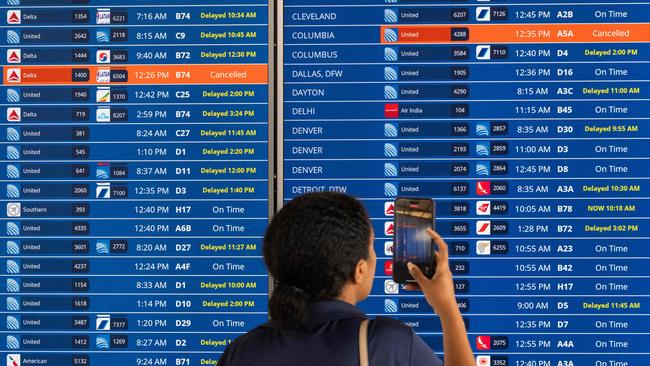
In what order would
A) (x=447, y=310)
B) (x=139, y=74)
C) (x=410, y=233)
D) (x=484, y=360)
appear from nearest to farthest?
(x=447, y=310) → (x=410, y=233) → (x=484, y=360) → (x=139, y=74)

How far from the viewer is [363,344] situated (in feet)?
5.06

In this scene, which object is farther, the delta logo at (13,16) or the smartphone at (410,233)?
the delta logo at (13,16)

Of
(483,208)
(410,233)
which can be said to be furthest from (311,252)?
(483,208)

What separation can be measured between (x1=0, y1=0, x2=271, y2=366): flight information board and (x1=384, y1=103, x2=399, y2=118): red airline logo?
0.45m

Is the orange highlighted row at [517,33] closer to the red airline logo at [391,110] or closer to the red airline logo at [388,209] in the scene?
the red airline logo at [391,110]

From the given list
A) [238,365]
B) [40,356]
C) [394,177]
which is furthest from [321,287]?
[40,356]

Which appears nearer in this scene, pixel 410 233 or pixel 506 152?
pixel 410 233

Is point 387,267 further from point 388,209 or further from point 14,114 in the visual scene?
point 14,114

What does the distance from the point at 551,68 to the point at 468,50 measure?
1.04 feet

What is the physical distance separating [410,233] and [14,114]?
1.79 meters

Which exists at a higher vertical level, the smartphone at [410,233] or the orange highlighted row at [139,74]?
the orange highlighted row at [139,74]

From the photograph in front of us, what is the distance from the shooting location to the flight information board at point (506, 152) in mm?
2965

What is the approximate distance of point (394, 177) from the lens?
9.87 feet

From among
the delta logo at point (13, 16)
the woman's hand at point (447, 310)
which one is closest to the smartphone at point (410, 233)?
the woman's hand at point (447, 310)
